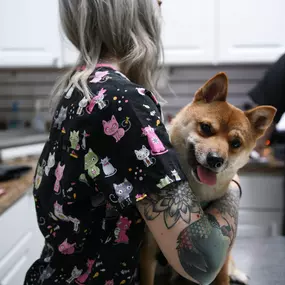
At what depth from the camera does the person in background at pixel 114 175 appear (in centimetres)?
57

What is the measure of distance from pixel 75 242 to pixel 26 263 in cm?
104

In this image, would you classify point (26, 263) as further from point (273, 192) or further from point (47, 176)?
point (273, 192)

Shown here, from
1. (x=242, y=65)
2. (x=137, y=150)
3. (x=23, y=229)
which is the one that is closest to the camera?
(x=137, y=150)

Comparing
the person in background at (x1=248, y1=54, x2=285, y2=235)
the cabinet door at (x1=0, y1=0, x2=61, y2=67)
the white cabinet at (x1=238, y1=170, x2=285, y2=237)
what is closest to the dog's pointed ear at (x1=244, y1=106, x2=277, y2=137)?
the person in background at (x1=248, y1=54, x2=285, y2=235)

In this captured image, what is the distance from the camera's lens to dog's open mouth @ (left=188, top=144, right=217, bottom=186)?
696 millimetres

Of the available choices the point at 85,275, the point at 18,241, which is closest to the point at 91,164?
the point at 85,275

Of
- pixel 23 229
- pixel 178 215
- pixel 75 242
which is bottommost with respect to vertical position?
pixel 23 229

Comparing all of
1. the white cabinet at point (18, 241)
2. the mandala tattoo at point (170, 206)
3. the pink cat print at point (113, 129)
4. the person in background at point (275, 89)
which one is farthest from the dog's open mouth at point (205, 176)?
the person in background at point (275, 89)

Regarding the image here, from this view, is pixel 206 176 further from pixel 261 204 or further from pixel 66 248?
pixel 261 204

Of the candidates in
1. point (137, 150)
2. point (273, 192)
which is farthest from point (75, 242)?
point (273, 192)

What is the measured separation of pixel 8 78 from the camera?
251 cm

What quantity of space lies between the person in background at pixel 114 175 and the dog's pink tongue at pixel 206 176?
0.16ft

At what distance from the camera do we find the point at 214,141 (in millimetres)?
717

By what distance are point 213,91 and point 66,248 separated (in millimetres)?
455
